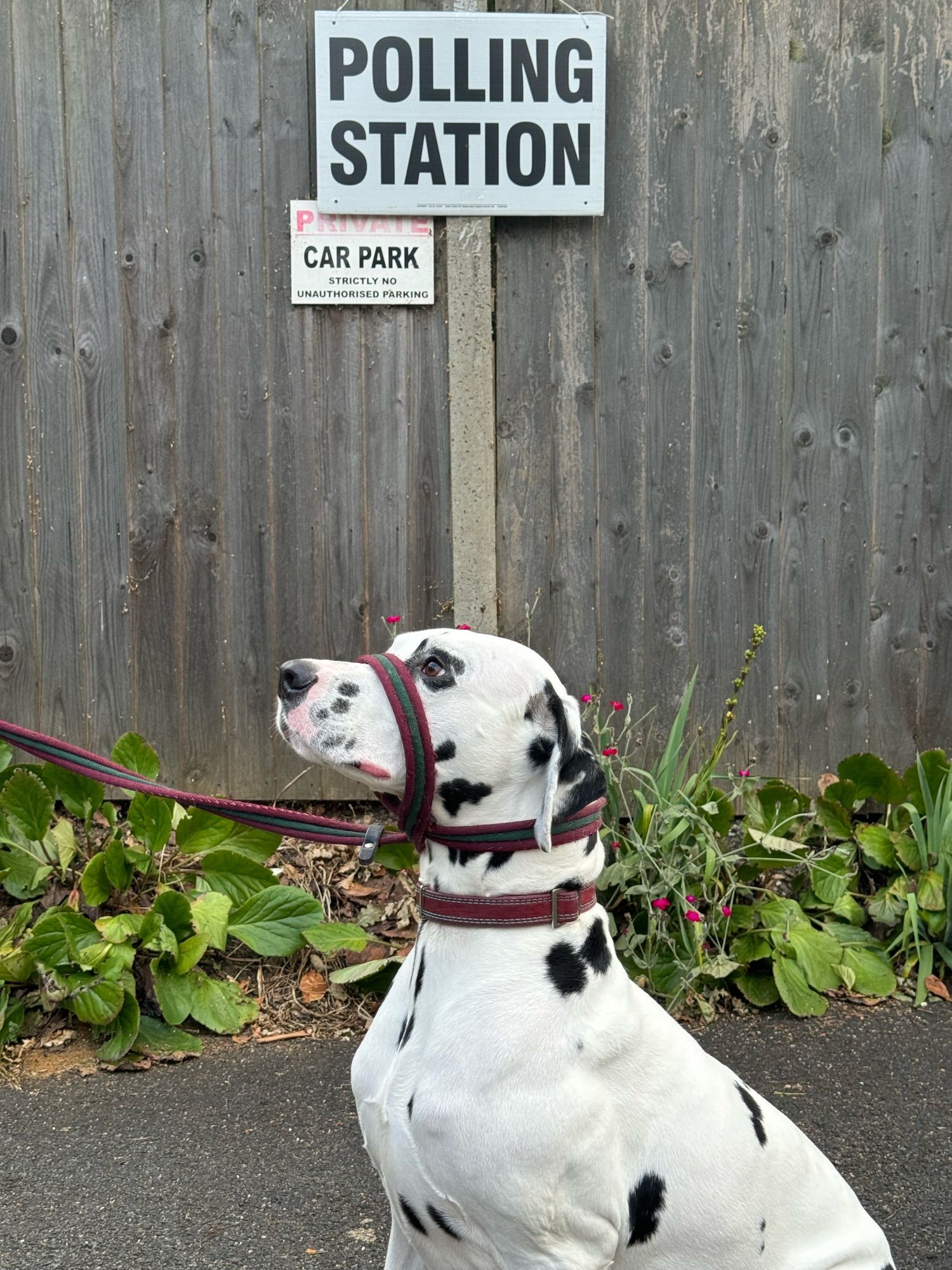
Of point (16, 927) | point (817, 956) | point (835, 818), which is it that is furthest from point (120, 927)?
point (835, 818)

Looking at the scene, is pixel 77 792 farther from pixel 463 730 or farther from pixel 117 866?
pixel 463 730

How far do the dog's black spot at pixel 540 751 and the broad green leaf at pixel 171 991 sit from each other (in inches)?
81.9

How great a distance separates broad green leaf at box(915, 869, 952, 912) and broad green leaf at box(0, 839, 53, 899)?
2957mm

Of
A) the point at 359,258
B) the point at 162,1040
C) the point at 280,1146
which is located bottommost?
the point at 280,1146

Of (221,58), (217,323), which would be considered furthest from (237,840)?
(221,58)

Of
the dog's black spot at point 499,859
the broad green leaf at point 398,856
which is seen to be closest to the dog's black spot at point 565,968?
the dog's black spot at point 499,859

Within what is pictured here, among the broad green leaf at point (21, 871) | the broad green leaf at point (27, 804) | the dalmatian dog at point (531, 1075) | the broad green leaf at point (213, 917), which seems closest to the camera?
the dalmatian dog at point (531, 1075)

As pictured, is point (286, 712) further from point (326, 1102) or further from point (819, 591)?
point (819, 591)

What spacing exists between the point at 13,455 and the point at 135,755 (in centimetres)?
131

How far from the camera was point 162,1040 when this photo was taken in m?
3.57

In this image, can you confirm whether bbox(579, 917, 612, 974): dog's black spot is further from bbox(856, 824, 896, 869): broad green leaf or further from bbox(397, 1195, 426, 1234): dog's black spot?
bbox(856, 824, 896, 869): broad green leaf

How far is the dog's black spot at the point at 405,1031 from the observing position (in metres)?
1.98

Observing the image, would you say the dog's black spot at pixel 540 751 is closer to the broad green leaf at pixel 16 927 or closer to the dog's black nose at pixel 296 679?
the dog's black nose at pixel 296 679

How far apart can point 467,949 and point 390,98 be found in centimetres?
339
